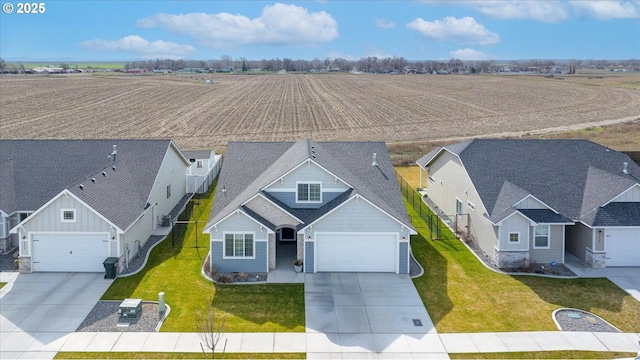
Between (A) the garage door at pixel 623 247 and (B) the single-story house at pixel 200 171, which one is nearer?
(A) the garage door at pixel 623 247

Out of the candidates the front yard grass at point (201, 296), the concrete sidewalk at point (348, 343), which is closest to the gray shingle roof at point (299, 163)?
the front yard grass at point (201, 296)

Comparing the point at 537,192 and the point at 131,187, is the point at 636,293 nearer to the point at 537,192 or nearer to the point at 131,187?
the point at 537,192

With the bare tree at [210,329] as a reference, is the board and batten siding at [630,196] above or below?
above

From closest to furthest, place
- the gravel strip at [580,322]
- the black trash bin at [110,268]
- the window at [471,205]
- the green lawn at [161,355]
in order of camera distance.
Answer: the green lawn at [161,355]
the gravel strip at [580,322]
the black trash bin at [110,268]
the window at [471,205]

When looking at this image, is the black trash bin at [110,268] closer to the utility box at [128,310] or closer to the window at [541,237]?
the utility box at [128,310]

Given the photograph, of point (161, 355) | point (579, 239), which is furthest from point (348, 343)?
point (579, 239)

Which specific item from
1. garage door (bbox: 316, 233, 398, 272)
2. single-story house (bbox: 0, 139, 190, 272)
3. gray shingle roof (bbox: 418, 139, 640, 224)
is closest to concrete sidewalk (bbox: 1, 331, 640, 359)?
garage door (bbox: 316, 233, 398, 272)

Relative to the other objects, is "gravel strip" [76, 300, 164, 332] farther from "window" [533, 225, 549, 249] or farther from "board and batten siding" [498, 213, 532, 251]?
"window" [533, 225, 549, 249]

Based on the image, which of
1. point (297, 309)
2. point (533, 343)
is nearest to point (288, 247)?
point (297, 309)
